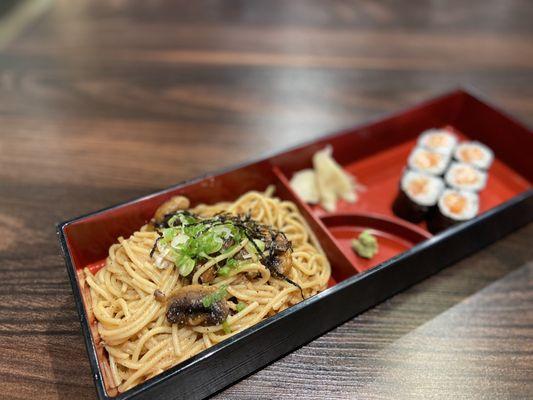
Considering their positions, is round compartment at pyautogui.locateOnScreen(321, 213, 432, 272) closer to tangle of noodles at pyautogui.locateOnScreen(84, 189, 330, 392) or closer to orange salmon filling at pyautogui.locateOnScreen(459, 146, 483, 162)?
tangle of noodles at pyautogui.locateOnScreen(84, 189, 330, 392)

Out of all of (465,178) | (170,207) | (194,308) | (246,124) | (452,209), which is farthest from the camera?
(246,124)

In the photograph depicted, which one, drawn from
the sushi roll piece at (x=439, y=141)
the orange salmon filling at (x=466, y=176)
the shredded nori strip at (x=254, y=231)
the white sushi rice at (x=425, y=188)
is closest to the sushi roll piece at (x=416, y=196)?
the white sushi rice at (x=425, y=188)

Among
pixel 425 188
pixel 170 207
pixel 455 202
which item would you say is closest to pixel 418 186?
pixel 425 188

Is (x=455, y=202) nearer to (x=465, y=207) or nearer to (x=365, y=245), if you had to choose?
(x=465, y=207)

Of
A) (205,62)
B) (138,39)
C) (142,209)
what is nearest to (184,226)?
(142,209)

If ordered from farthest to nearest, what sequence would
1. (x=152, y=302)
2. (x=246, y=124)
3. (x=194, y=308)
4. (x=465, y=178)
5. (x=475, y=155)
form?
(x=246, y=124) → (x=475, y=155) → (x=465, y=178) → (x=152, y=302) → (x=194, y=308)

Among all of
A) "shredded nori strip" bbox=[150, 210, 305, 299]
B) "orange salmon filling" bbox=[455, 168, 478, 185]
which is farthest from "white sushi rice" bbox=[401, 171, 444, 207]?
"shredded nori strip" bbox=[150, 210, 305, 299]

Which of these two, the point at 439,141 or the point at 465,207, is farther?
the point at 439,141
